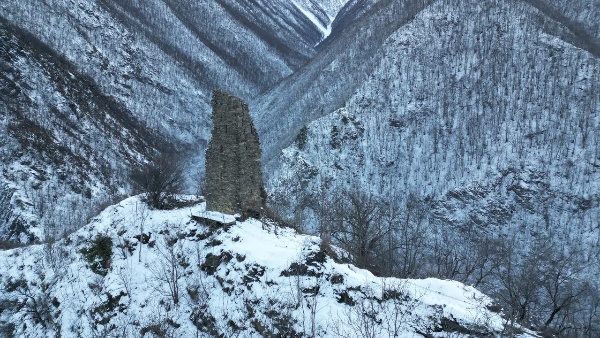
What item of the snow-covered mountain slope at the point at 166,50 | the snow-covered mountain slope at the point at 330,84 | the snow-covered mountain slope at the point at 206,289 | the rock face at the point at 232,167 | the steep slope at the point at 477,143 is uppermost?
the snow-covered mountain slope at the point at 166,50

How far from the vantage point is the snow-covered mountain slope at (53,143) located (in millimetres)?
26688

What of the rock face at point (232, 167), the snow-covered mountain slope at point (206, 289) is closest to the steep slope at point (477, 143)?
the rock face at point (232, 167)

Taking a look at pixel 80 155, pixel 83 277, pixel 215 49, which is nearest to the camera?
pixel 83 277

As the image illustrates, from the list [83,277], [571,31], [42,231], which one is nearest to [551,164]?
[571,31]

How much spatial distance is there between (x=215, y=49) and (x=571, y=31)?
58837 mm

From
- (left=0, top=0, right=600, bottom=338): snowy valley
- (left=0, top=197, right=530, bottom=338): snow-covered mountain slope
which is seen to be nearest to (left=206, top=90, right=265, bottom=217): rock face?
(left=0, top=197, right=530, bottom=338): snow-covered mountain slope

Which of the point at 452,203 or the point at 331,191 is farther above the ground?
the point at 331,191

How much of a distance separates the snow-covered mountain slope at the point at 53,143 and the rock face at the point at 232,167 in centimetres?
1614

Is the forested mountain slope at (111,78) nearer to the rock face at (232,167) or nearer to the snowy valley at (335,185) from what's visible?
the snowy valley at (335,185)

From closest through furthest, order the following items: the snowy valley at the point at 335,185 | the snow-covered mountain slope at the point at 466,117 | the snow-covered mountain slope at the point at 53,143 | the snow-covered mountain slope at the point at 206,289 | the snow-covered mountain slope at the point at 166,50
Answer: the snow-covered mountain slope at the point at 206,289 < the snowy valley at the point at 335,185 < the snow-covered mountain slope at the point at 53,143 < the snow-covered mountain slope at the point at 466,117 < the snow-covered mountain slope at the point at 166,50

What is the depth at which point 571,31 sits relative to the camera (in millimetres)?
38000

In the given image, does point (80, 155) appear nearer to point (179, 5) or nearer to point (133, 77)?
point (133, 77)

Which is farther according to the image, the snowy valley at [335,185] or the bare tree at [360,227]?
the bare tree at [360,227]

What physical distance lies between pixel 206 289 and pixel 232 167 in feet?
12.6
